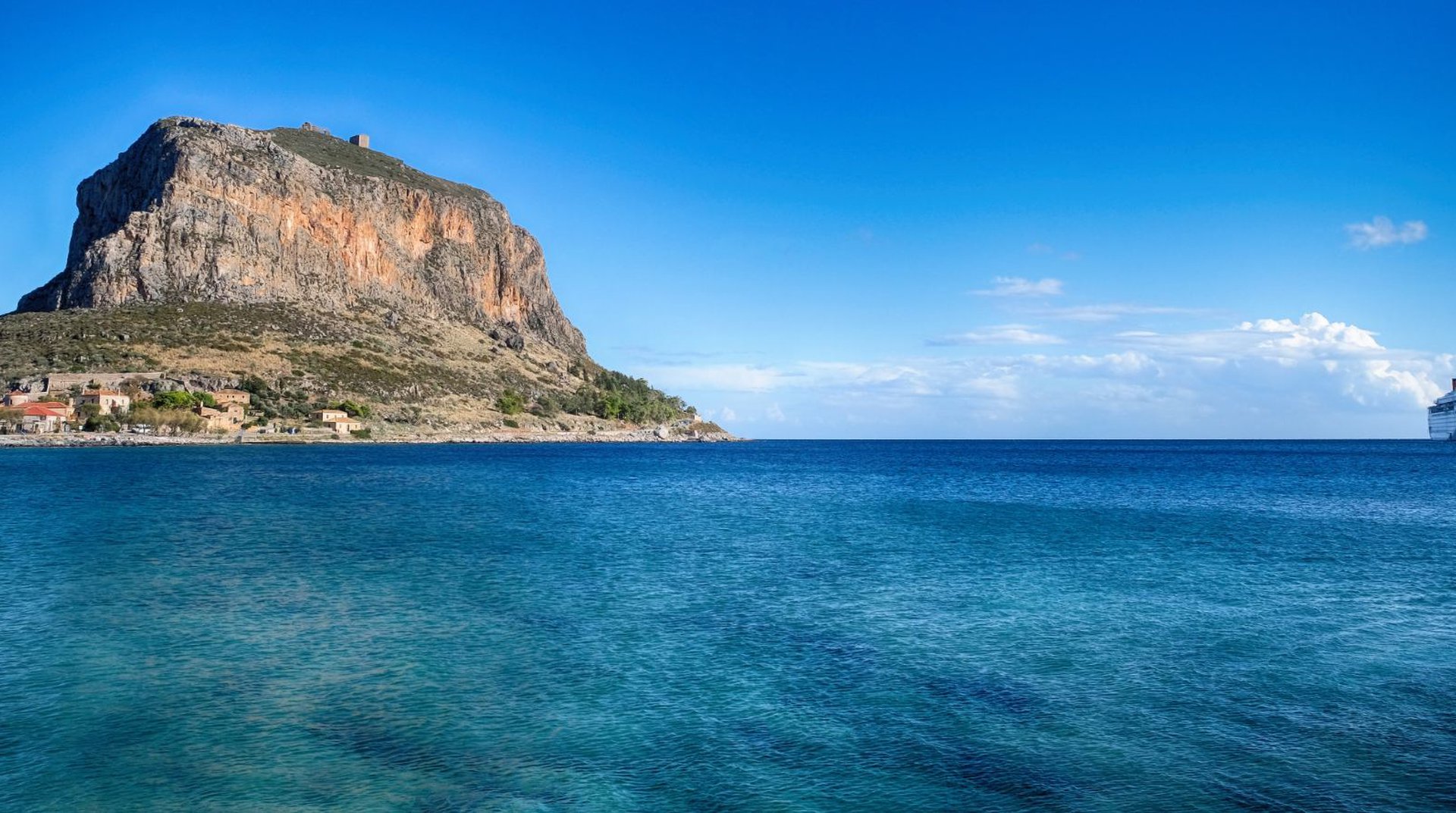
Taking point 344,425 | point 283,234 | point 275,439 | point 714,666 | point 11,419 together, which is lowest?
point 714,666

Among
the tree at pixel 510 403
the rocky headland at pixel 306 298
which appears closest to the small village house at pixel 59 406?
the rocky headland at pixel 306 298

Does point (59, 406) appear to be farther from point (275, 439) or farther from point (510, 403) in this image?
point (510, 403)

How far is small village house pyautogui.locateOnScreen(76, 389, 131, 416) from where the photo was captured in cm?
7625

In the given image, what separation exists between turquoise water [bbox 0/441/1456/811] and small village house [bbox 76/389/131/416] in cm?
5433

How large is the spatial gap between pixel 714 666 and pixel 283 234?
420 ft

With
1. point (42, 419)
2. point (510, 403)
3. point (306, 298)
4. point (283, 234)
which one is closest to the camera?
point (42, 419)

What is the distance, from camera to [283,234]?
121188mm

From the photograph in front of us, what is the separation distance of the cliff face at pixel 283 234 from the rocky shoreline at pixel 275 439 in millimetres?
30319

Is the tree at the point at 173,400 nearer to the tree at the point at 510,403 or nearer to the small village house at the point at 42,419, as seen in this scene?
the small village house at the point at 42,419

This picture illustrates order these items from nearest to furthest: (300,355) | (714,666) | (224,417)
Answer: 1. (714,666)
2. (224,417)
3. (300,355)

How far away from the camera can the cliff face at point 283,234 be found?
104938mm

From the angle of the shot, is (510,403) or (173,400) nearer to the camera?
(173,400)

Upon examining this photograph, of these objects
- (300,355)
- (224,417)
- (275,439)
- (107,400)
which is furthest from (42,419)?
(300,355)

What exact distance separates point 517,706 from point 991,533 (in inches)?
880
